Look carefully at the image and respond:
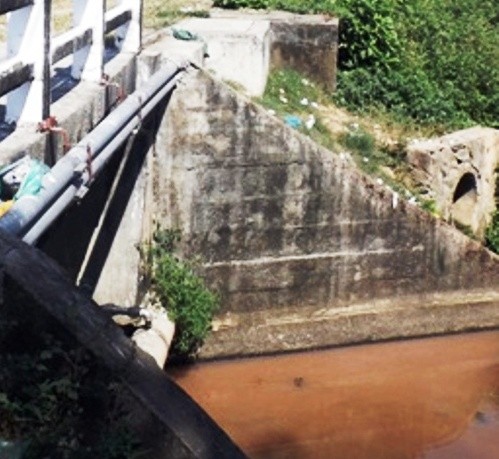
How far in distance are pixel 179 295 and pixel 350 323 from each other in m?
1.67

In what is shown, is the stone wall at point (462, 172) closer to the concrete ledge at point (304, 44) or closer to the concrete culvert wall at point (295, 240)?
the concrete culvert wall at point (295, 240)

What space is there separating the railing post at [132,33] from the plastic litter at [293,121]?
5.10 feet

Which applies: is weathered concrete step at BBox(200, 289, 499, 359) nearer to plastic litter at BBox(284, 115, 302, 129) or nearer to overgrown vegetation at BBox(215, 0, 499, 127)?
plastic litter at BBox(284, 115, 302, 129)

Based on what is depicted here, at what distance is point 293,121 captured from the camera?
10344 mm

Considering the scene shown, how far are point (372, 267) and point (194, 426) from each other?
6.65 metres

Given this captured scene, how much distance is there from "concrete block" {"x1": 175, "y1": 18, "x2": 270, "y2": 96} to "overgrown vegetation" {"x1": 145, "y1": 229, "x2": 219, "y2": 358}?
65.8 inches

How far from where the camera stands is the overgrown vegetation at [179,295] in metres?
9.41

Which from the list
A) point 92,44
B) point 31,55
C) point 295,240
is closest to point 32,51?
point 31,55

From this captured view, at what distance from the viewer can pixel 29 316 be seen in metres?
3.67

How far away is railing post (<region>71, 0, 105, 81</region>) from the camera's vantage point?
7.46 meters

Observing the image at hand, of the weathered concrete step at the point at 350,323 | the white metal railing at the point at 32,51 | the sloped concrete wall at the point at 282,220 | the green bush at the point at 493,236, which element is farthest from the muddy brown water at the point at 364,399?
the white metal railing at the point at 32,51

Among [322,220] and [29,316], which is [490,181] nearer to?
[322,220]

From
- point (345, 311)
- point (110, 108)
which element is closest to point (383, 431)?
point (345, 311)

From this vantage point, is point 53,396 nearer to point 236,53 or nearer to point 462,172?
point 236,53
